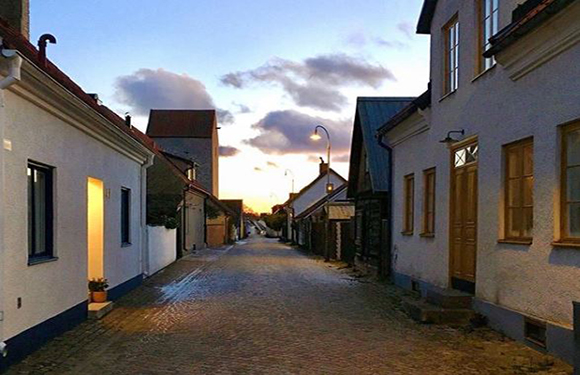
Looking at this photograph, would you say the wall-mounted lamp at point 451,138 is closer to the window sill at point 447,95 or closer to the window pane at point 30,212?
the window sill at point 447,95

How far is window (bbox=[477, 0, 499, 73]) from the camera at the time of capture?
10.2 metres

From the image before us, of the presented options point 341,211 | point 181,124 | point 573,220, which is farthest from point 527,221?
point 181,124

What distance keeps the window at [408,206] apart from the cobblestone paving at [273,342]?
7.00 ft

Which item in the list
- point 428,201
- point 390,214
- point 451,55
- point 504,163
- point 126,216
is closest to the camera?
point 504,163

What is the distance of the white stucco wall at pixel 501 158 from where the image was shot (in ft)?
25.2

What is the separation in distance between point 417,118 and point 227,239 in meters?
44.2

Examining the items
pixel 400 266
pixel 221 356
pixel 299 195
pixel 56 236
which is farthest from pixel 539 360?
pixel 299 195

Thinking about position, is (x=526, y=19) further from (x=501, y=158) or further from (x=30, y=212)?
(x=30, y=212)

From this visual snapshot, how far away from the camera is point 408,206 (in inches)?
642

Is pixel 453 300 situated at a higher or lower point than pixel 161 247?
higher

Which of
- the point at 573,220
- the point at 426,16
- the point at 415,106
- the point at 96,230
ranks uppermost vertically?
the point at 426,16

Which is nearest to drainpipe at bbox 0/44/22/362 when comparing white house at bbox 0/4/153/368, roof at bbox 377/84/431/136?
white house at bbox 0/4/153/368

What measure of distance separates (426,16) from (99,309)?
907 centimetres

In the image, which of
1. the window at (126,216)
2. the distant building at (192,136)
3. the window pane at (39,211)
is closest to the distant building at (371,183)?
the window at (126,216)
